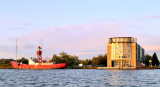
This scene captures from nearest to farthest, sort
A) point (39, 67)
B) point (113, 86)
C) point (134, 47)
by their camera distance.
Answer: point (113, 86), point (39, 67), point (134, 47)

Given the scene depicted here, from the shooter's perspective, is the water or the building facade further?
the building facade

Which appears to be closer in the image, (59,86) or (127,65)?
(59,86)

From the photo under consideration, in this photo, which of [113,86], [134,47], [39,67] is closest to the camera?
[113,86]

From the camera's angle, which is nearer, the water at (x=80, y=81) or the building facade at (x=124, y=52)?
the water at (x=80, y=81)

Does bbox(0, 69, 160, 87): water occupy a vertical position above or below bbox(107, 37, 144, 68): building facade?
below

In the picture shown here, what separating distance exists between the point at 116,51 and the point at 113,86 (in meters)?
148

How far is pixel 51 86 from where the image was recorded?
162ft

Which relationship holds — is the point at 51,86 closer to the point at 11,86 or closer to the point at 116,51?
the point at 11,86

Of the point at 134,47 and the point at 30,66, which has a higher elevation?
the point at 134,47

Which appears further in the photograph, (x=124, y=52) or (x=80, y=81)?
(x=124, y=52)

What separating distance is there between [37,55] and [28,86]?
132349 mm

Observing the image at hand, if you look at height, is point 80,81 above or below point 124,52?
below

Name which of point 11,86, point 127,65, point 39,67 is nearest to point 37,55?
point 39,67

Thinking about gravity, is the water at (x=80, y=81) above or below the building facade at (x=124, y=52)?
below
